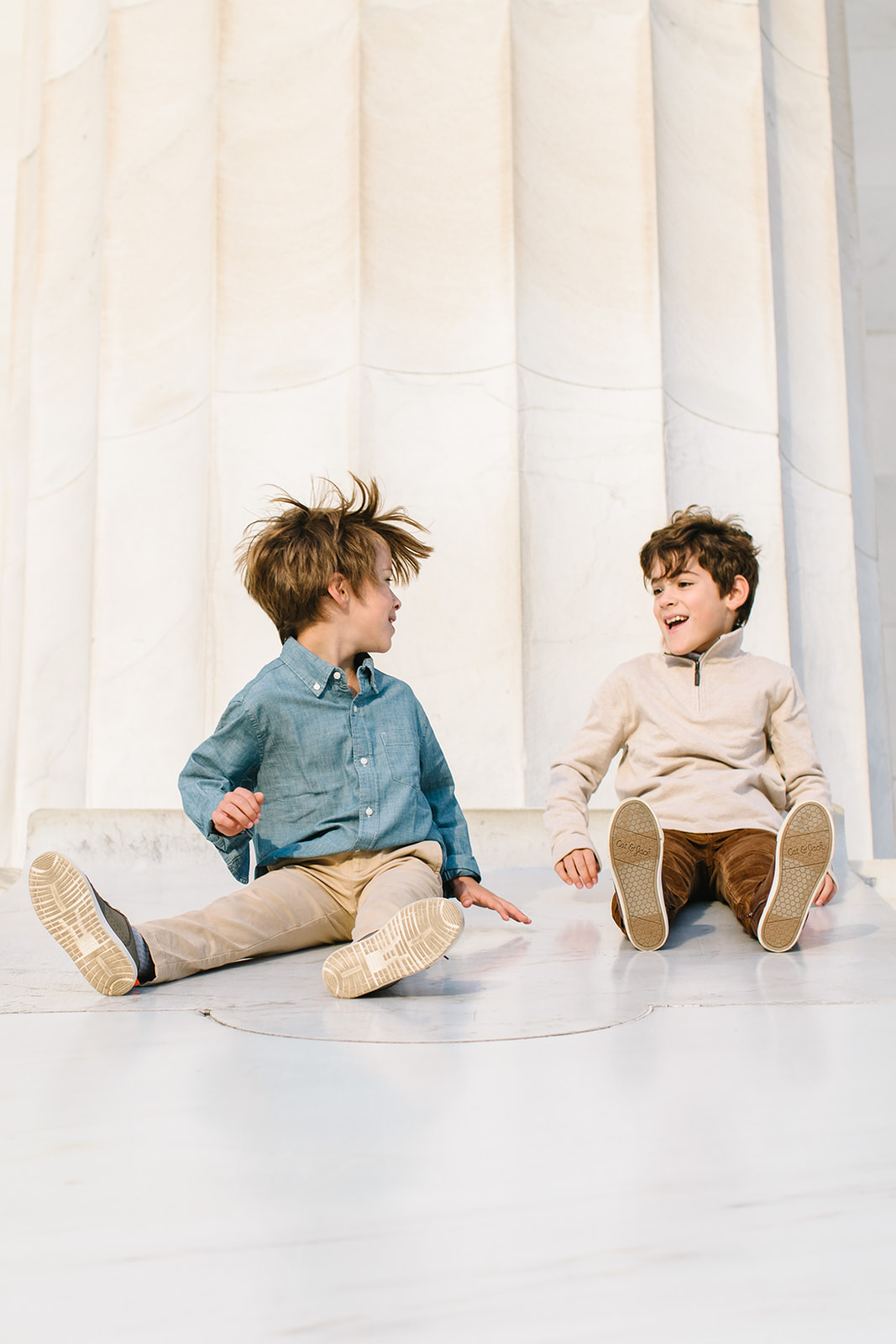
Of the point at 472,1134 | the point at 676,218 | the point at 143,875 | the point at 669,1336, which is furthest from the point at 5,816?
the point at 669,1336

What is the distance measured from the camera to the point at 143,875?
3.58 meters

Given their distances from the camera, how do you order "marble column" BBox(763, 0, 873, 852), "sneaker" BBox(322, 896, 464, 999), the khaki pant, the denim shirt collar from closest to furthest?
"sneaker" BBox(322, 896, 464, 999)
the khaki pant
the denim shirt collar
"marble column" BBox(763, 0, 873, 852)

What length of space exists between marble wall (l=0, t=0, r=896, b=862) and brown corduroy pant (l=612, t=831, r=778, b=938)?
1.41 metres

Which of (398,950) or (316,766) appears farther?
(316,766)

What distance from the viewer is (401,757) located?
8.48ft

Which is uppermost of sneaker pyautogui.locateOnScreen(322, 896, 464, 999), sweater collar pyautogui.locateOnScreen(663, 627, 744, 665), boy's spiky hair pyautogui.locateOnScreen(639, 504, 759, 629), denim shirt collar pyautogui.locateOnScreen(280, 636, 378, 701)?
boy's spiky hair pyautogui.locateOnScreen(639, 504, 759, 629)

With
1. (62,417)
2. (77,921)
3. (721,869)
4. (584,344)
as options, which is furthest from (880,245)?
(77,921)

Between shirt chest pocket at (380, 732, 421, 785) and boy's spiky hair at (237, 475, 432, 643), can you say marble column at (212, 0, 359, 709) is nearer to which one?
boy's spiky hair at (237, 475, 432, 643)

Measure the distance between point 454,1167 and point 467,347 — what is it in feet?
12.5

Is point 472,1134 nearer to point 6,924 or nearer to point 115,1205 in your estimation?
point 115,1205

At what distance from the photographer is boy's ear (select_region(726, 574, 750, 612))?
315cm

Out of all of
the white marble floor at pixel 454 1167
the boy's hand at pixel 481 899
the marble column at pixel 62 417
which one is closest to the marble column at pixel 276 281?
the marble column at pixel 62 417

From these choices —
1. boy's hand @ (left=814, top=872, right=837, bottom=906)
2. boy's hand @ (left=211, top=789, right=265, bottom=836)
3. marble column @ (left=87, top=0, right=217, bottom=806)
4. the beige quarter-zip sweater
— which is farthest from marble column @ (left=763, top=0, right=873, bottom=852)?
boy's hand @ (left=211, top=789, right=265, bottom=836)

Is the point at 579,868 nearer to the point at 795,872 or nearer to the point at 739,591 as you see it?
the point at 795,872
